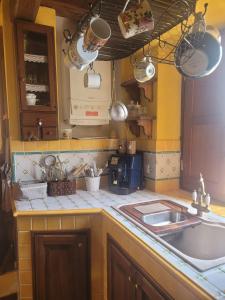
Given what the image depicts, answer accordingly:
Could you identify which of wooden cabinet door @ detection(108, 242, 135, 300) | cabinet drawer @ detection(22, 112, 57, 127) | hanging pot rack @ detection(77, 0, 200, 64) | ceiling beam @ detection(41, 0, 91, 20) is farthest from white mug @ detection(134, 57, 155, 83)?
wooden cabinet door @ detection(108, 242, 135, 300)

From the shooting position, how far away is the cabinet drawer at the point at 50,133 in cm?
171

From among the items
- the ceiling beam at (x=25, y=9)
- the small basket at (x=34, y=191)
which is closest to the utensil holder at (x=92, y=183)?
the small basket at (x=34, y=191)

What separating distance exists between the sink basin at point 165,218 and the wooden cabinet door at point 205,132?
39 centimetres

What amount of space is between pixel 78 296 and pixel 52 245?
384 millimetres

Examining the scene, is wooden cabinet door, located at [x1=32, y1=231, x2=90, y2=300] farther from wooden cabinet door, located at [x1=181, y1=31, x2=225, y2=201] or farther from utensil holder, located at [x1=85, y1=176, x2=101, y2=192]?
wooden cabinet door, located at [x1=181, y1=31, x2=225, y2=201]

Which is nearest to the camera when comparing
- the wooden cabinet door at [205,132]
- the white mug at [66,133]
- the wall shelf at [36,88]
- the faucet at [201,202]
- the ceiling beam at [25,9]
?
the faucet at [201,202]

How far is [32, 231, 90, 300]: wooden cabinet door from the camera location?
56.2 inches

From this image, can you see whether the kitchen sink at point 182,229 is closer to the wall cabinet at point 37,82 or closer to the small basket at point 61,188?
the small basket at point 61,188

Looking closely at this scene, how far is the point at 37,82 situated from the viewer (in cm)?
174

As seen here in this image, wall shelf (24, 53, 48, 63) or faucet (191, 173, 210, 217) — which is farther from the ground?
wall shelf (24, 53, 48, 63)

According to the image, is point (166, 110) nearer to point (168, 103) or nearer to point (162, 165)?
point (168, 103)

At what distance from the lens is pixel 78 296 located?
4.97ft

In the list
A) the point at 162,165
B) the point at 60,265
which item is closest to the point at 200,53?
the point at 162,165

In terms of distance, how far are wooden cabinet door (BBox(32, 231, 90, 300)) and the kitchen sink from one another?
0.36 metres
